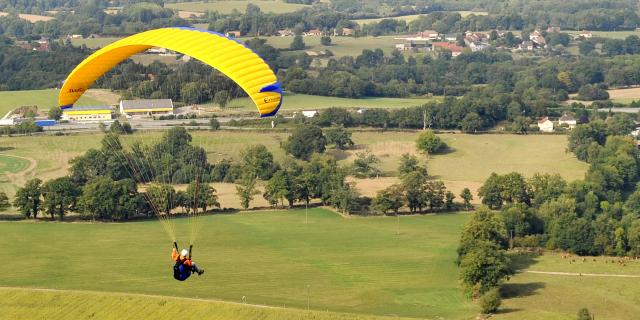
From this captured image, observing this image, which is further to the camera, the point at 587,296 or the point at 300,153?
the point at 300,153

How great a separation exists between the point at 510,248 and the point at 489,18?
13802 cm

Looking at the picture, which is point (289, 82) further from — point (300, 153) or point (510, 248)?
point (510, 248)

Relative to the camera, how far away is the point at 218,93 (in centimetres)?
9231

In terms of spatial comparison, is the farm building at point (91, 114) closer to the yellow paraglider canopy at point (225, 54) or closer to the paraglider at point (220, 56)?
the paraglider at point (220, 56)

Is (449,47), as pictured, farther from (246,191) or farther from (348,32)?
(246,191)

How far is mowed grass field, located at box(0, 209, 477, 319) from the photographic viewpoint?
50875mm

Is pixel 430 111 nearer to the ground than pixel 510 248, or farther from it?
farther from it

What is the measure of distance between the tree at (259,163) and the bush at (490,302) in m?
28.9

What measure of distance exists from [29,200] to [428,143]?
31.2 m

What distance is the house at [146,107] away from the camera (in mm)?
99062

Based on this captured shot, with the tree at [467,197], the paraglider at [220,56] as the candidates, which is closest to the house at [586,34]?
the tree at [467,197]

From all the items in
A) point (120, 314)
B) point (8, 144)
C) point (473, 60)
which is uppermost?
point (473, 60)

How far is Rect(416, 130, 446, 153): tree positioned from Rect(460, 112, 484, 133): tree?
8.48 m

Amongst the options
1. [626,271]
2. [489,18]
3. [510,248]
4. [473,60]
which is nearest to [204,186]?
[510,248]
